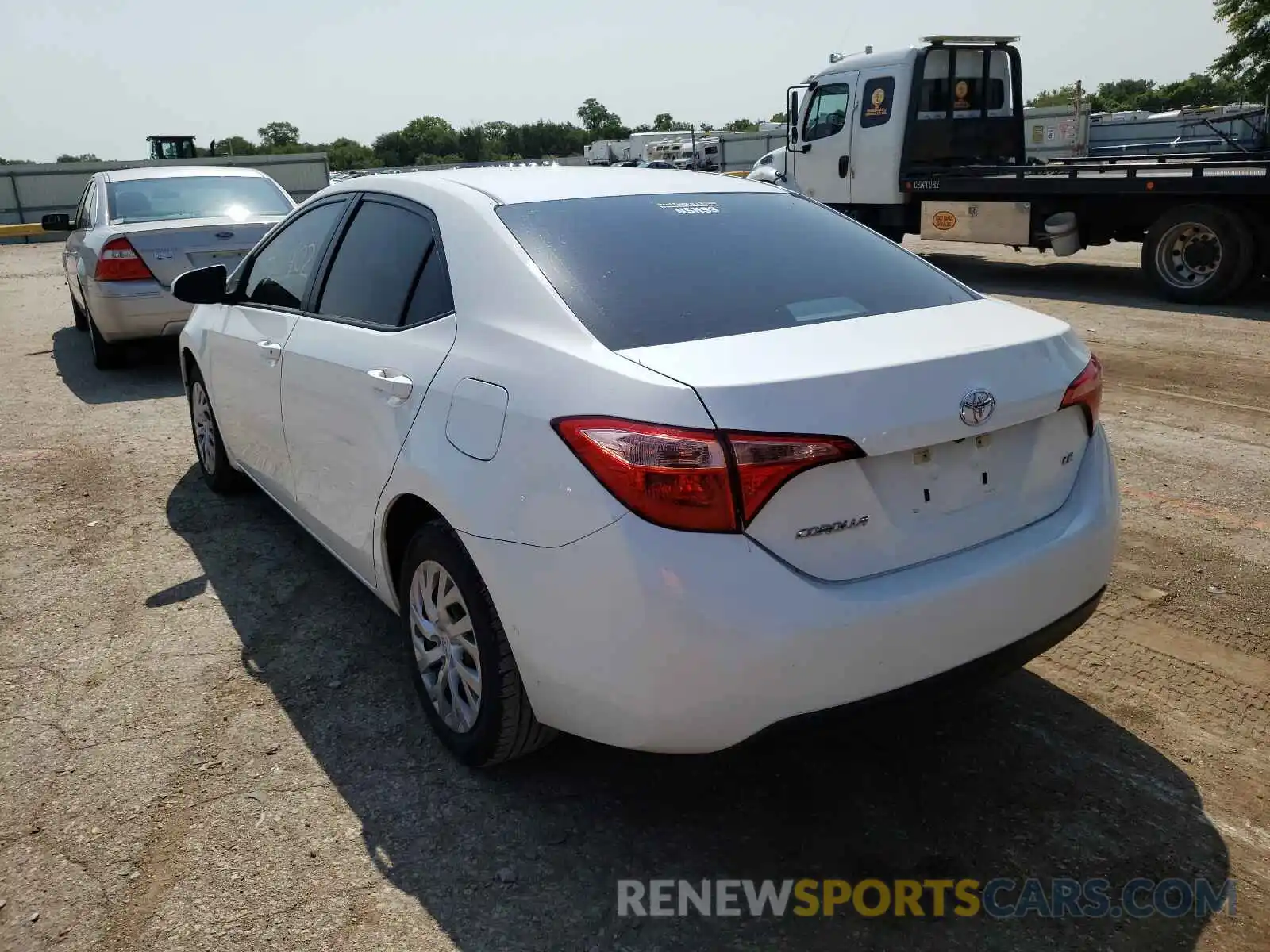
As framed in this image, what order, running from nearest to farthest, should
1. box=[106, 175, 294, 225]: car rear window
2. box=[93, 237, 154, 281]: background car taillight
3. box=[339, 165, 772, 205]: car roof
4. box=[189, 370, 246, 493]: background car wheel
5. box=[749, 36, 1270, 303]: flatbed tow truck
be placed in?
1. box=[339, 165, 772, 205]: car roof
2. box=[189, 370, 246, 493]: background car wheel
3. box=[93, 237, 154, 281]: background car taillight
4. box=[106, 175, 294, 225]: car rear window
5. box=[749, 36, 1270, 303]: flatbed tow truck

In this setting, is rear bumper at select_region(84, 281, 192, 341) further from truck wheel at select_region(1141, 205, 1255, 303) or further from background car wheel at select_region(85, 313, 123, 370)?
truck wheel at select_region(1141, 205, 1255, 303)

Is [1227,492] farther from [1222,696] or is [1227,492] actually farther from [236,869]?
[236,869]

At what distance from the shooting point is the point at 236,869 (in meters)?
2.60

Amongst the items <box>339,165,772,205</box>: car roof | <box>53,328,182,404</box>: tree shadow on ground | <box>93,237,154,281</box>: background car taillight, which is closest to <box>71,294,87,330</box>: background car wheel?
<box>53,328,182,404</box>: tree shadow on ground

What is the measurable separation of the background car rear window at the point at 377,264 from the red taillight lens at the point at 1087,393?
6.18 feet

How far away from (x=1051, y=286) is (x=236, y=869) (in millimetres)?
12064

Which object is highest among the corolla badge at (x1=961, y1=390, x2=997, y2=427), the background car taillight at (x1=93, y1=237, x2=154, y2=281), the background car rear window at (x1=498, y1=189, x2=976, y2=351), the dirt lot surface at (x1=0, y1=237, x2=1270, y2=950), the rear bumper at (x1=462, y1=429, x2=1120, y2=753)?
the background car rear window at (x1=498, y1=189, x2=976, y2=351)

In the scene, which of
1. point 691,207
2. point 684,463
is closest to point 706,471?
point 684,463

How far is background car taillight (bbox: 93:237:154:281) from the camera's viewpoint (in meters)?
7.89

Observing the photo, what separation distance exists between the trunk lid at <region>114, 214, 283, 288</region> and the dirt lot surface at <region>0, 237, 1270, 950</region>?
13.1 feet

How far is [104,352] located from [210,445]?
423cm

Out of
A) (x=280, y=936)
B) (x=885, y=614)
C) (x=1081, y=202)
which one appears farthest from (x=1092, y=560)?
(x=1081, y=202)

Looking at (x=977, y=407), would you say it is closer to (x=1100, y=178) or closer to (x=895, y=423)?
(x=895, y=423)

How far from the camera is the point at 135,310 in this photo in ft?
26.4
